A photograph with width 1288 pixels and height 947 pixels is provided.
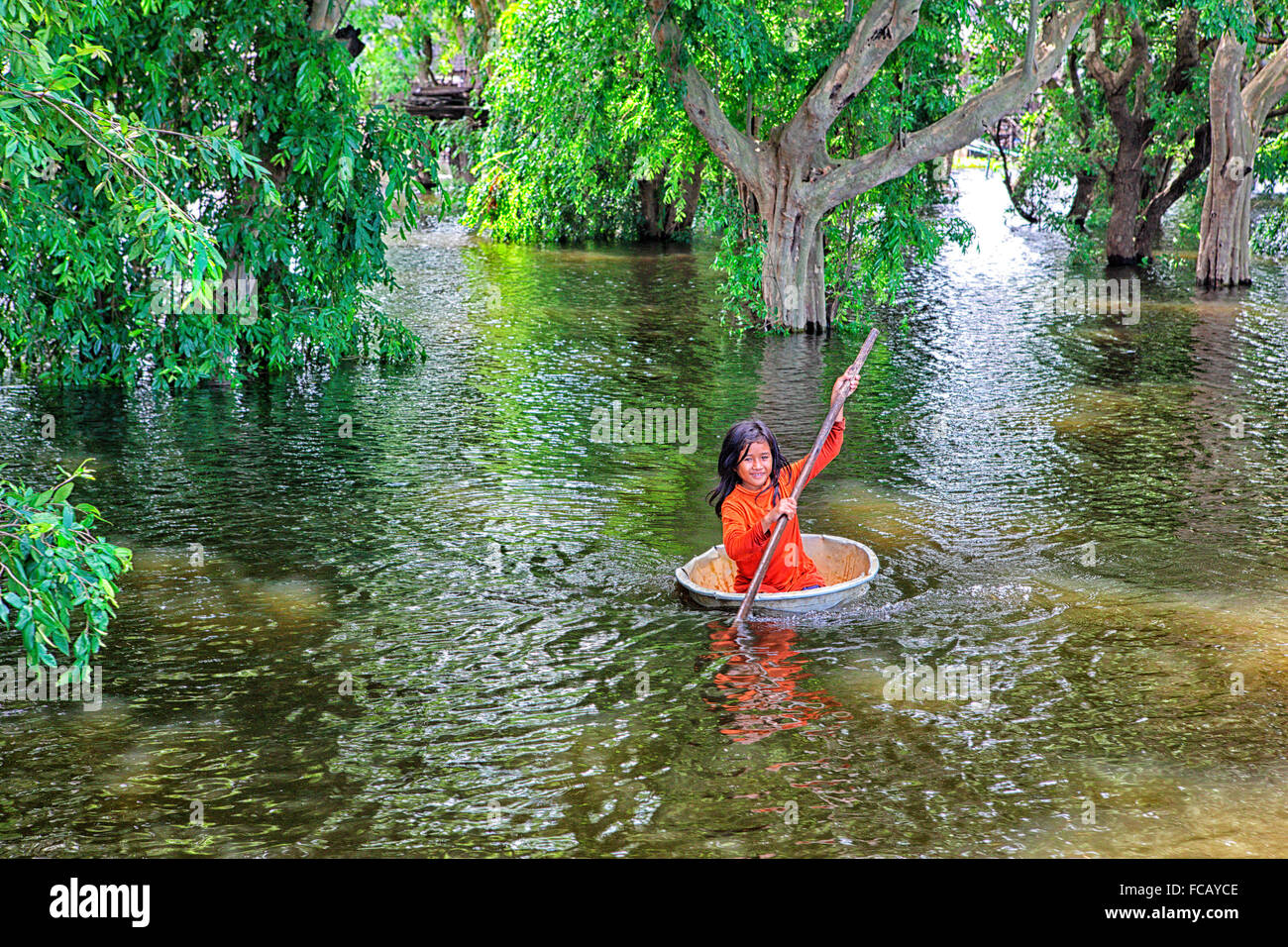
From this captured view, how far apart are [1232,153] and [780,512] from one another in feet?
58.2

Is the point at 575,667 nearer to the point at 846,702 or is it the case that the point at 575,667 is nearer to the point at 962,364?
the point at 846,702

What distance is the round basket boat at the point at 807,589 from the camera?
7205 millimetres

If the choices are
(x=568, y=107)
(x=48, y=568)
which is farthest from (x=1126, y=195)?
(x=48, y=568)

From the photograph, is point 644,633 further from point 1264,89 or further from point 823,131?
point 1264,89

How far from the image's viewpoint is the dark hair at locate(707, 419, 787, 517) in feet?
24.3

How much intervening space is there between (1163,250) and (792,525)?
2284 cm

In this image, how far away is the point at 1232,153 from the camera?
2128cm

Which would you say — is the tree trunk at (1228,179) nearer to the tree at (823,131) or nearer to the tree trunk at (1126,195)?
the tree trunk at (1126,195)

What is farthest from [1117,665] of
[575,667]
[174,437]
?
[174,437]

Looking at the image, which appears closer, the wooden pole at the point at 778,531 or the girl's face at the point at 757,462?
the wooden pole at the point at 778,531

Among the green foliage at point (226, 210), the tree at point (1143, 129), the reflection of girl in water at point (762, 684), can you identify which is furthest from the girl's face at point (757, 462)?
the tree at point (1143, 129)

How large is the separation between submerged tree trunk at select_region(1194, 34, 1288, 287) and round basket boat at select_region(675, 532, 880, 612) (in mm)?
15837

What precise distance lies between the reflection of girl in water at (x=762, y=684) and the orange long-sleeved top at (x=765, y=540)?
1.25 feet

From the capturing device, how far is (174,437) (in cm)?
1194
